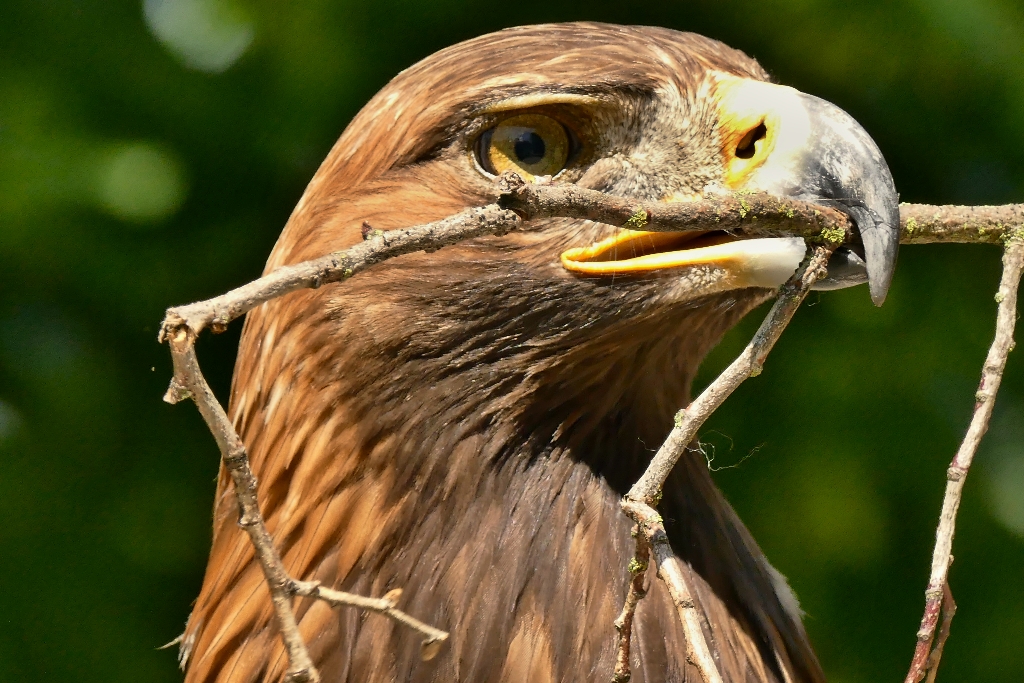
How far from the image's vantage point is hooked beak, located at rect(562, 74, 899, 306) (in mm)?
1162

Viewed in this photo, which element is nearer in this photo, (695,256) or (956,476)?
(956,476)

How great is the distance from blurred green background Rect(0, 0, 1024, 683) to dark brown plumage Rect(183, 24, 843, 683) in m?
0.75

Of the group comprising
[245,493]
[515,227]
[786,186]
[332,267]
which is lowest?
[245,493]

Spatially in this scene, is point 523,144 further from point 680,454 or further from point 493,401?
point 680,454

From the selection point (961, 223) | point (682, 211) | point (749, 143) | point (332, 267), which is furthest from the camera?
→ point (749, 143)

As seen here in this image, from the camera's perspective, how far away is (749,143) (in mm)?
1342

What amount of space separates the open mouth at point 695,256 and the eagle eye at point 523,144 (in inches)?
5.4

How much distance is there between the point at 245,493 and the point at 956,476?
1.86ft

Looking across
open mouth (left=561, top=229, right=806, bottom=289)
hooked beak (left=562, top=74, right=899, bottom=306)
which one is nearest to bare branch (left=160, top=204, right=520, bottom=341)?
open mouth (left=561, top=229, right=806, bottom=289)

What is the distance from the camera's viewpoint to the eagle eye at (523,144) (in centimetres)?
138

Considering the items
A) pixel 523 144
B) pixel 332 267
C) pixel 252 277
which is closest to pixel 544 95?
pixel 523 144

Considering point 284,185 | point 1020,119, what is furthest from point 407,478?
point 1020,119

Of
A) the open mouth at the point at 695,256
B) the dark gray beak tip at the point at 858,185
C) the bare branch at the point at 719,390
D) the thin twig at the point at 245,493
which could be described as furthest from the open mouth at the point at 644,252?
the thin twig at the point at 245,493

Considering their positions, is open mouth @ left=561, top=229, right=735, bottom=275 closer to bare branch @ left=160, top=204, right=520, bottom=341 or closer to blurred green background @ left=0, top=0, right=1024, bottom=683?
bare branch @ left=160, top=204, right=520, bottom=341
